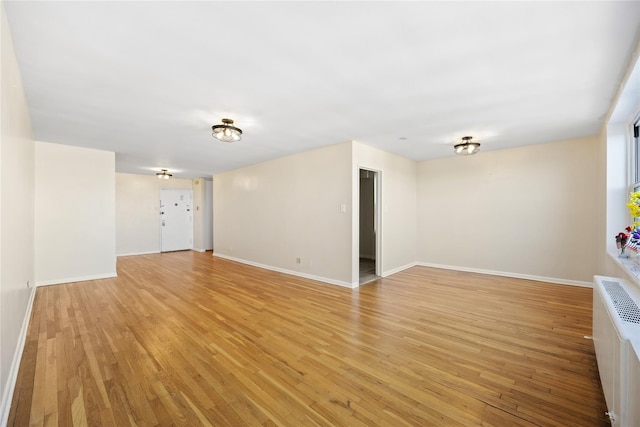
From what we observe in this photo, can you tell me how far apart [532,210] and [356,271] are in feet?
11.3

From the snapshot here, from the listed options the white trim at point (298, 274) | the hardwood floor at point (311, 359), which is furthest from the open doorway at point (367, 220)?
the hardwood floor at point (311, 359)

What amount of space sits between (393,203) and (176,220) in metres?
7.29

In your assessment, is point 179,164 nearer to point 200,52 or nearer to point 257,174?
point 257,174

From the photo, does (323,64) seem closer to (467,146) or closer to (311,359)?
(311,359)

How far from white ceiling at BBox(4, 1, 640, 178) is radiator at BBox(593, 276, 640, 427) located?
5.79ft

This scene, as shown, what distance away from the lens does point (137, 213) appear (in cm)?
821

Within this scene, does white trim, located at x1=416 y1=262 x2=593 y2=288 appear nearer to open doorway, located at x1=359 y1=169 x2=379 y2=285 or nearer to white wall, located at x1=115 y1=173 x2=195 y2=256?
open doorway, located at x1=359 y1=169 x2=379 y2=285

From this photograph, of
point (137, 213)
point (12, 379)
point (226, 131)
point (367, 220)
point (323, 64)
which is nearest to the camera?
point (12, 379)

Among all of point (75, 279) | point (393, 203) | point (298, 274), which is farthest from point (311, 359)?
point (75, 279)

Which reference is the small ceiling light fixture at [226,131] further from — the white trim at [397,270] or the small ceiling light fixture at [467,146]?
the white trim at [397,270]

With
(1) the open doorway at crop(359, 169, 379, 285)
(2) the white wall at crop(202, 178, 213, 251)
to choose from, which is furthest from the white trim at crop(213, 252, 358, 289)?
(1) the open doorway at crop(359, 169, 379, 285)

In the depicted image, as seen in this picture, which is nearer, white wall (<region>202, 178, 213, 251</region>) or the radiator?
the radiator

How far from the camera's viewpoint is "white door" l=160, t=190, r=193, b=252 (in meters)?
8.70

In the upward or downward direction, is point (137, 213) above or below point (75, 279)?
above
